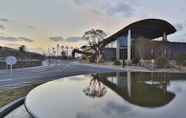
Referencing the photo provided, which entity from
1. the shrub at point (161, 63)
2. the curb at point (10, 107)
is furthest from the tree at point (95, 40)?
the curb at point (10, 107)

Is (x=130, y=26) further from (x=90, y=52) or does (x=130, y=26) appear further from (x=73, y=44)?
(x=73, y=44)

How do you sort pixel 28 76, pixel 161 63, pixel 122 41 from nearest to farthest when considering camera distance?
pixel 28 76
pixel 161 63
pixel 122 41

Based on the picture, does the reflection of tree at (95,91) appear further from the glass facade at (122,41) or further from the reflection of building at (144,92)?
the glass facade at (122,41)

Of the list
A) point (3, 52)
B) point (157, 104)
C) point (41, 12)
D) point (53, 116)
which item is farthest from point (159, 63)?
point (3, 52)

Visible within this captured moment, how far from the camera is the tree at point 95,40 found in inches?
1780

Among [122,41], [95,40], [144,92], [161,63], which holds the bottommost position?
[144,92]

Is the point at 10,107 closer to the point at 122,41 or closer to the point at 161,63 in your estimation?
the point at 161,63

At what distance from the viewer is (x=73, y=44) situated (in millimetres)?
66188

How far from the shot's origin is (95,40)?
46.8m

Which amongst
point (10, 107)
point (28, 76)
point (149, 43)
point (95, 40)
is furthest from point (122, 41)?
point (10, 107)

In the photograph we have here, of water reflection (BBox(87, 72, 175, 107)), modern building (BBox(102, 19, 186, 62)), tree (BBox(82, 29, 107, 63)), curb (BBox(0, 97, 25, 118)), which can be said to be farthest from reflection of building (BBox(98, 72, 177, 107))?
tree (BBox(82, 29, 107, 63))

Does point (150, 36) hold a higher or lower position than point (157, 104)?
higher

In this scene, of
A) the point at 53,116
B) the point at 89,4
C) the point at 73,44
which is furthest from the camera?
the point at 73,44

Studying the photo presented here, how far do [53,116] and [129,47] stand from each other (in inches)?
1366
